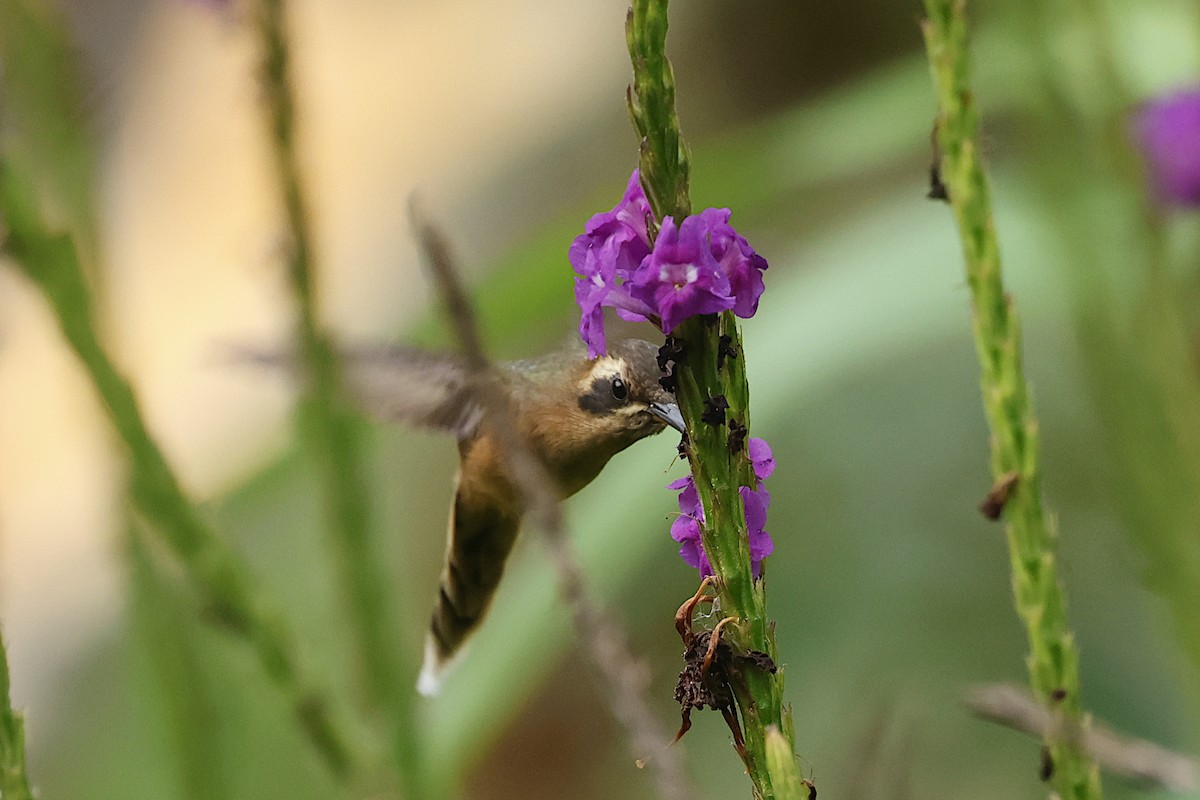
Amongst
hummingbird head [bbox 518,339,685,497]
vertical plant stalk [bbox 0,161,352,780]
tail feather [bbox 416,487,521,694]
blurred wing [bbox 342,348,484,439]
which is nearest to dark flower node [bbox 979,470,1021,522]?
hummingbird head [bbox 518,339,685,497]

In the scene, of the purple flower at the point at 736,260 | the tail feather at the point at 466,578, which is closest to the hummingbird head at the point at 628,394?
the tail feather at the point at 466,578

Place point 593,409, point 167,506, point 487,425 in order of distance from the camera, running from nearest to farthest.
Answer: point 167,506
point 593,409
point 487,425

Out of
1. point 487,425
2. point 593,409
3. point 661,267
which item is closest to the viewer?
point 661,267

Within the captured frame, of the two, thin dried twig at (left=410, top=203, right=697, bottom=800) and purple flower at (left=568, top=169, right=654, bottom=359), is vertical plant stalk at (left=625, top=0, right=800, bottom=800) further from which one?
thin dried twig at (left=410, top=203, right=697, bottom=800)

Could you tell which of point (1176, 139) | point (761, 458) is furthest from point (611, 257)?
point (1176, 139)

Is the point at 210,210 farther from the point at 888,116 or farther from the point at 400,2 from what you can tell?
the point at 888,116

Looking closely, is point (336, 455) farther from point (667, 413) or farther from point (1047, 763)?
point (1047, 763)

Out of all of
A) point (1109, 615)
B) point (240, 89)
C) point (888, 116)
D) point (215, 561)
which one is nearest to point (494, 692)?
point (215, 561)
